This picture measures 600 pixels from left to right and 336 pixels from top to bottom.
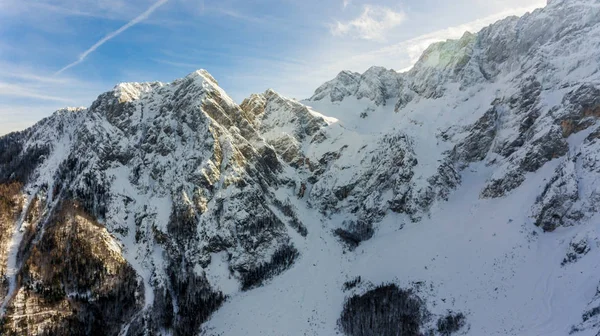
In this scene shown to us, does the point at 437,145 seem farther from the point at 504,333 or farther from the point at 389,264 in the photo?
the point at 504,333

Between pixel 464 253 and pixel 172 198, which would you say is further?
pixel 172 198

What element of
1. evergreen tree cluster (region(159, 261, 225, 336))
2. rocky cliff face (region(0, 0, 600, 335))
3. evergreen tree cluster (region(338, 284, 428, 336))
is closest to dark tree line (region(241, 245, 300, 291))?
rocky cliff face (region(0, 0, 600, 335))

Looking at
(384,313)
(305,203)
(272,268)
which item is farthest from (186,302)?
(305,203)

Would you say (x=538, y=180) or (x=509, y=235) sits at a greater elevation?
(x=538, y=180)

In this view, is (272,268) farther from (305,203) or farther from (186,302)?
(305,203)

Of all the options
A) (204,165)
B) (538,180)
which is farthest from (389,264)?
(204,165)

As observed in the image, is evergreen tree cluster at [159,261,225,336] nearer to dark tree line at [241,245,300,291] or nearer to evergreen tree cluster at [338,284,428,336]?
dark tree line at [241,245,300,291]
